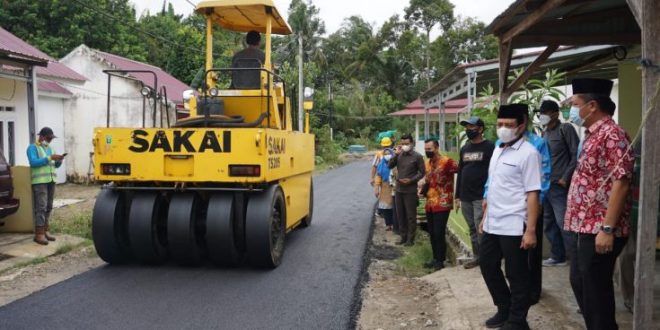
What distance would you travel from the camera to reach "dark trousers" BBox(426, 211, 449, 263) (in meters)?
7.00

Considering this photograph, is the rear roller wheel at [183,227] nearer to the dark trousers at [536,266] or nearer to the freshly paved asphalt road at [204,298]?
the freshly paved asphalt road at [204,298]

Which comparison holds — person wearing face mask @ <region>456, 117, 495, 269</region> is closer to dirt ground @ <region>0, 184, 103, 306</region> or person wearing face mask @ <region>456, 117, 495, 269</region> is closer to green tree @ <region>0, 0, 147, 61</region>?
dirt ground @ <region>0, 184, 103, 306</region>

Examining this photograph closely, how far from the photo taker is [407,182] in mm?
8438

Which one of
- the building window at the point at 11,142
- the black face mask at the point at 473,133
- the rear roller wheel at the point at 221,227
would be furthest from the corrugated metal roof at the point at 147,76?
the black face mask at the point at 473,133

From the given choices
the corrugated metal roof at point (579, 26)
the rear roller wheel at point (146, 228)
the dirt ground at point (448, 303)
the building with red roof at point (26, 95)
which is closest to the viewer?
the dirt ground at point (448, 303)

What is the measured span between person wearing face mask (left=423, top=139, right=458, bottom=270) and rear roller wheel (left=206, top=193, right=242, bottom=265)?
7.80 feet

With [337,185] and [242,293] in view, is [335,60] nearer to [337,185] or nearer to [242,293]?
[337,185]

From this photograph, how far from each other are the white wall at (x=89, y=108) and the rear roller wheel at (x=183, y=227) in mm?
12665

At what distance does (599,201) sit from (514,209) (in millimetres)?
771

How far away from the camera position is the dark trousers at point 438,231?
23.0 feet

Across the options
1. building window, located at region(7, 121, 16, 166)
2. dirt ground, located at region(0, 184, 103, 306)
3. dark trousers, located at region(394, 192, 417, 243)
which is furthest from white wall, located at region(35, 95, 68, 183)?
dark trousers, located at region(394, 192, 417, 243)

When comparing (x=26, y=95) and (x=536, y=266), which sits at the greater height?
(x=26, y=95)

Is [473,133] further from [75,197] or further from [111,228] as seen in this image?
[75,197]

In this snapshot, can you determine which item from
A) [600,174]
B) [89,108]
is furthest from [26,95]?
[600,174]
